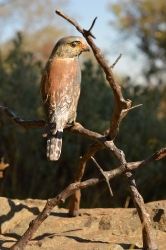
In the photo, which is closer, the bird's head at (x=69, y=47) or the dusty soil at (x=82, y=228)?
the dusty soil at (x=82, y=228)

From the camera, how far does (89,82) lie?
6750 millimetres

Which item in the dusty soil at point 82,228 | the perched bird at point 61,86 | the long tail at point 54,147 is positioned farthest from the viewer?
the dusty soil at point 82,228

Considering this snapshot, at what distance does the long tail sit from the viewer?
285 cm

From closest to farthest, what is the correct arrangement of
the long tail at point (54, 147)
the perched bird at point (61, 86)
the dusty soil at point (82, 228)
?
1. the long tail at point (54, 147)
2. the perched bird at point (61, 86)
3. the dusty soil at point (82, 228)

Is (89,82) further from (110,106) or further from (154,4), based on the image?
(154,4)

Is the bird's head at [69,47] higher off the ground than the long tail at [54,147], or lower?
higher

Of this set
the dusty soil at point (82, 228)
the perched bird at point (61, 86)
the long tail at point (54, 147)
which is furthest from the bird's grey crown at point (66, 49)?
the dusty soil at point (82, 228)

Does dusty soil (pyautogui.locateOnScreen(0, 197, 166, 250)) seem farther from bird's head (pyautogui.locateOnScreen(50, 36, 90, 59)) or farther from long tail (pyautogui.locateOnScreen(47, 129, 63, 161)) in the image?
bird's head (pyautogui.locateOnScreen(50, 36, 90, 59))

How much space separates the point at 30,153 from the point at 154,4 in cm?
853

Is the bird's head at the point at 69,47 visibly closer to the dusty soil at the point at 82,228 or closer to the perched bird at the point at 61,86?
the perched bird at the point at 61,86

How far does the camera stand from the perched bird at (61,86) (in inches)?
120

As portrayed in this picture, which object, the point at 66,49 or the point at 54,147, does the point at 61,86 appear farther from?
the point at 54,147

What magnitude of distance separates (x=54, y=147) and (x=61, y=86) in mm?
484

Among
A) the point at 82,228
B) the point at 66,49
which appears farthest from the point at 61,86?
the point at 82,228
